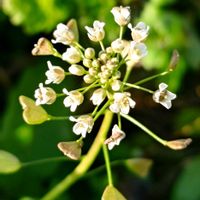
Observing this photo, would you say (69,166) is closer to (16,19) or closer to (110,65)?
A: (16,19)

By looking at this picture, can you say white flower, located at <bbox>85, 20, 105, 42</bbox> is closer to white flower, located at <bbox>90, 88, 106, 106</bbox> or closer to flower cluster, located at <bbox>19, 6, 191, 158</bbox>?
flower cluster, located at <bbox>19, 6, 191, 158</bbox>

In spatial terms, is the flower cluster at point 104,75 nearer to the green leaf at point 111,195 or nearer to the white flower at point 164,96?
the white flower at point 164,96

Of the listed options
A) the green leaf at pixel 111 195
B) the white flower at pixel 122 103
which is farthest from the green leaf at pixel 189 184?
the white flower at pixel 122 103

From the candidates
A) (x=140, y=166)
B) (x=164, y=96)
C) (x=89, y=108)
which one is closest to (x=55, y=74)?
(x=164, y=96)

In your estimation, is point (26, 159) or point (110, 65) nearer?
point (110, 65)

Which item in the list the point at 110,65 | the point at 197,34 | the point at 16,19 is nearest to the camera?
the point at 110,65

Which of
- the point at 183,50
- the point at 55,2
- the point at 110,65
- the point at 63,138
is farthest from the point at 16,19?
the point at 110,65

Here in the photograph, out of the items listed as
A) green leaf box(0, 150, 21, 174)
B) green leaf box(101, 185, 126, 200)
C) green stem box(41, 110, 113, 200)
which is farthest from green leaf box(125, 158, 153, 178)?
green leaf box(0, 150, 21, 174)
